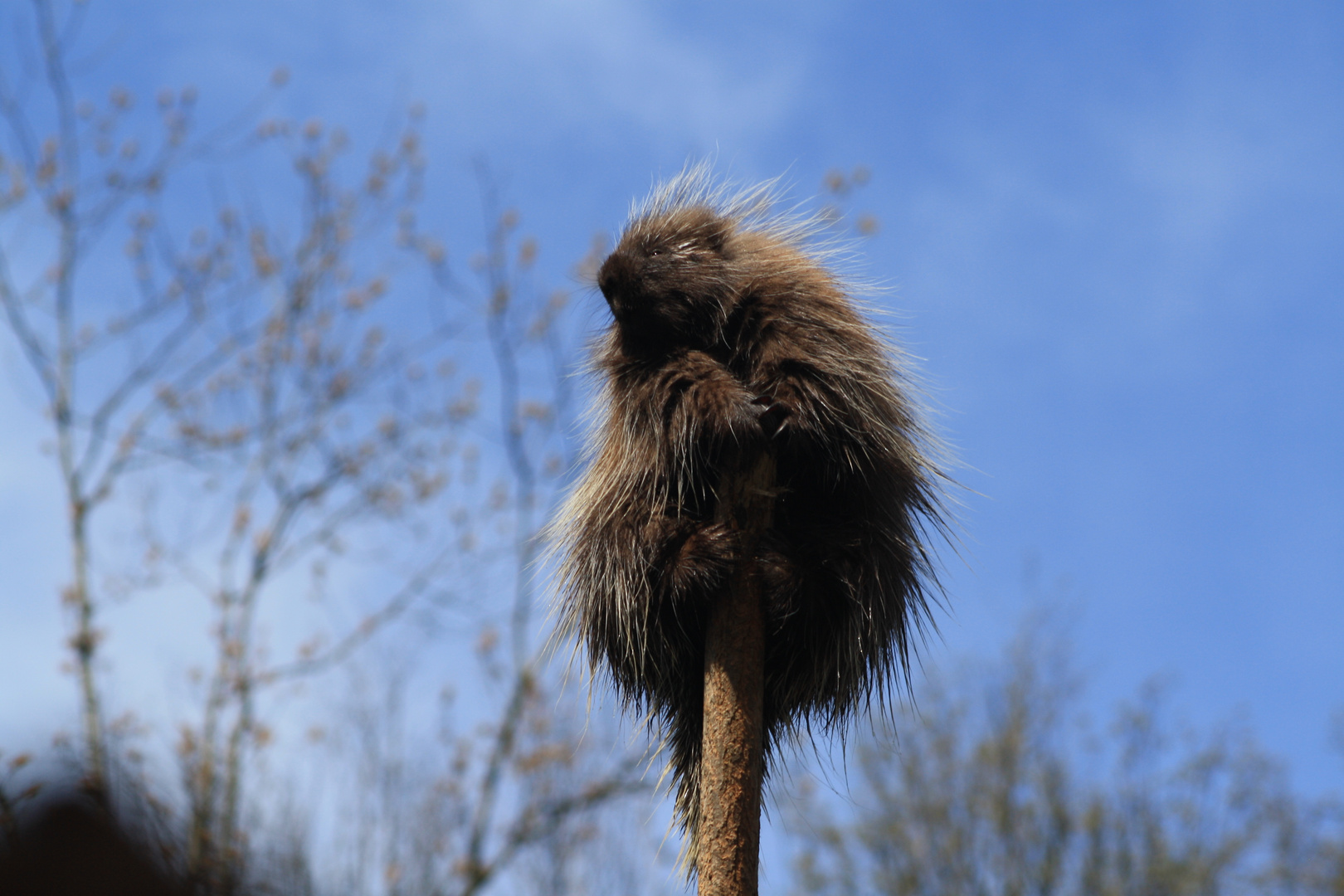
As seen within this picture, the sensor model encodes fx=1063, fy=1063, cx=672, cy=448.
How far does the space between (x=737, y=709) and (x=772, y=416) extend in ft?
2.47

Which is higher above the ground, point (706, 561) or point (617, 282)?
point (617, 282)

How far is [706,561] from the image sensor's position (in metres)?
2.65

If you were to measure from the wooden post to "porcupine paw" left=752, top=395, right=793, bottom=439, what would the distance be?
0.08 metres

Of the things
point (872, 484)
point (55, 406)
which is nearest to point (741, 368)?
point (872, 484)

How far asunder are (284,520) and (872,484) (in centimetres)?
1236

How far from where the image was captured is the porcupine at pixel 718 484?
2748mm

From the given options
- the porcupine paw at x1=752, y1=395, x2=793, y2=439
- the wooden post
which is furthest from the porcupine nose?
the wooden post

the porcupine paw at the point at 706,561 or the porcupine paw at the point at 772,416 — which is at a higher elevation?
the porcupine paw at the point at 772,416

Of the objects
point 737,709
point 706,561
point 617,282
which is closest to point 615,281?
point 617,282

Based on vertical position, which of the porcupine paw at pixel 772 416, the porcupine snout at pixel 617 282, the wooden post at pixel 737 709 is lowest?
the wooden post at pixel 737 709

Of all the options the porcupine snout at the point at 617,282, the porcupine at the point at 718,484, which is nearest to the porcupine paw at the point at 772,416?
the porcupine at the point at 718,484

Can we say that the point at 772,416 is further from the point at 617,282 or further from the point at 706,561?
the point at 617,282

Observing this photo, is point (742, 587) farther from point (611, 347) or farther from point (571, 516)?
point (611, 347)

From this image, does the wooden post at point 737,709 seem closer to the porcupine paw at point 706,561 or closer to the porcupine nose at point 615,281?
the porcupine paw at point 706,561
